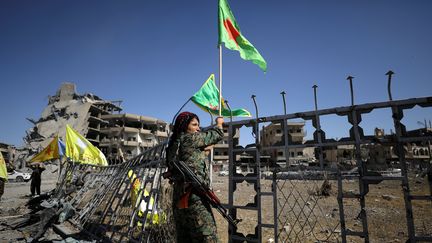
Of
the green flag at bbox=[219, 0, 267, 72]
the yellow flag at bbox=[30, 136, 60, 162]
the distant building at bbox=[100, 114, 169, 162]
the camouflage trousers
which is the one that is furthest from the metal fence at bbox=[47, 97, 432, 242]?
the distant building at bbox=[100, 114, 169, 162]

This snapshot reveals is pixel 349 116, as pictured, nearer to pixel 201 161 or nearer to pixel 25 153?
pixel 201 161

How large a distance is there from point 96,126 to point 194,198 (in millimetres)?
65431

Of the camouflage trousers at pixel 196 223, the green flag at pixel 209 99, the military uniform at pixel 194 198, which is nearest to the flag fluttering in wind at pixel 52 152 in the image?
the green flag at pixel 209 99

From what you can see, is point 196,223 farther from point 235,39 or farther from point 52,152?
point 52,152

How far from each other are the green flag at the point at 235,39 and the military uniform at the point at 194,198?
9.23ft

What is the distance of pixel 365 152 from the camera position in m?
3.73

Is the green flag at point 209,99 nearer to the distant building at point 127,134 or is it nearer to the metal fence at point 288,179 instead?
the metal fence at point 288,179

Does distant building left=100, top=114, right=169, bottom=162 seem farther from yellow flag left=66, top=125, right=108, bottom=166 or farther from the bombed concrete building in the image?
yellow flag left=66, top=125, right=108, bottom=166

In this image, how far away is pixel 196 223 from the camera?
261 cm

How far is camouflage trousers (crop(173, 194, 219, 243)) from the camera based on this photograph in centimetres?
259

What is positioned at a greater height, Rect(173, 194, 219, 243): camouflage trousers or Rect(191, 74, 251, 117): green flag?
Rect(191, 74, 251, 117): green flag

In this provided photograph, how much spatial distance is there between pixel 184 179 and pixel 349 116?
107 inches

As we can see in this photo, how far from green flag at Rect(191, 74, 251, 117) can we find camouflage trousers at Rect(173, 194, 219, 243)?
3.88 meters

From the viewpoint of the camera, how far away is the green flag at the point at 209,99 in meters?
6.53
